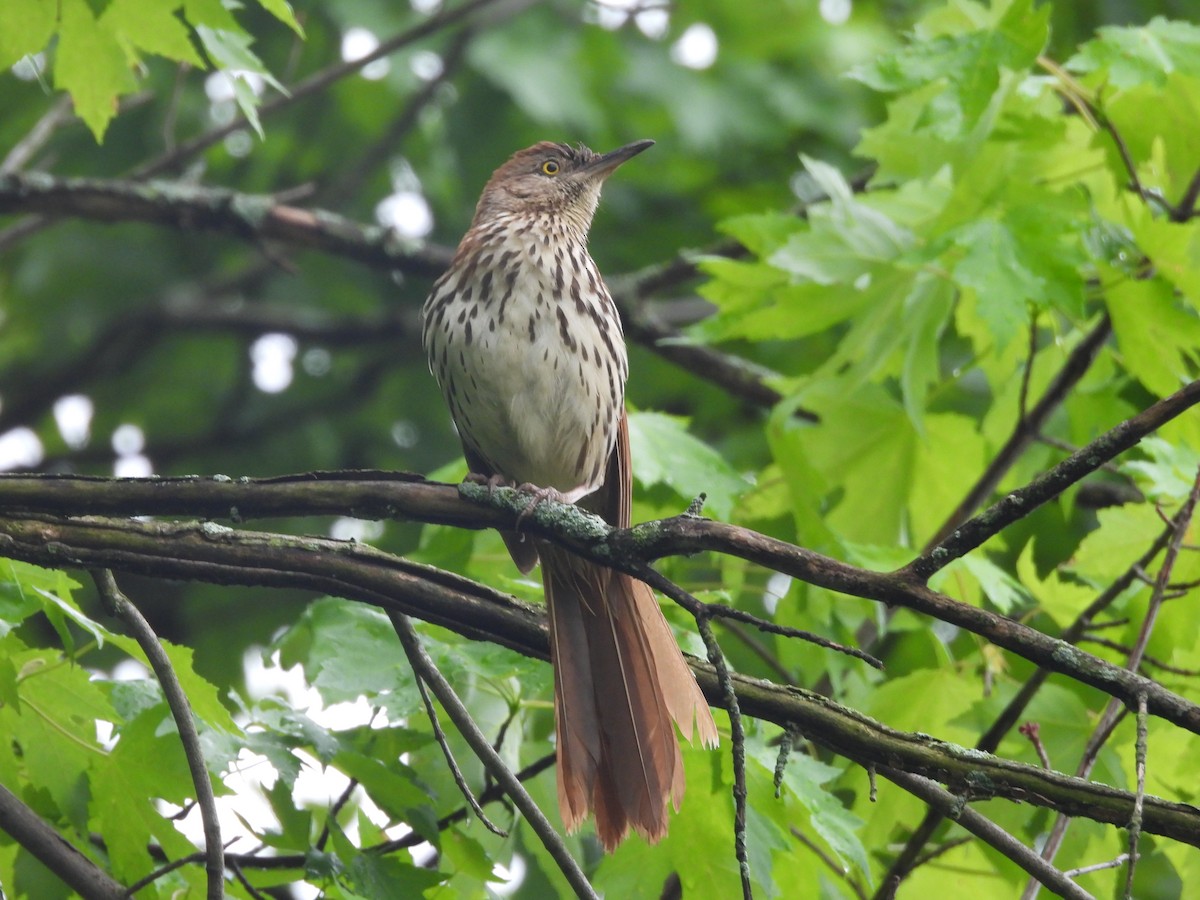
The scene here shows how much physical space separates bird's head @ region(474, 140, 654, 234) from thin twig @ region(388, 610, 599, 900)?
216cm

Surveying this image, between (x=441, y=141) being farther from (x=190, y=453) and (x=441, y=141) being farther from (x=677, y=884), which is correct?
(x=677, y=884)

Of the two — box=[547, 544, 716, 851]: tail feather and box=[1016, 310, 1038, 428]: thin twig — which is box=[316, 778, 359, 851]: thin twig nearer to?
box=[547, 544, 716, 851]: tail feather

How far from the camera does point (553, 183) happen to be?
16.0 ft

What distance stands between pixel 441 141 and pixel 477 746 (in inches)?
219

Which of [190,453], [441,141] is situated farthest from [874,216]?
[190,453]

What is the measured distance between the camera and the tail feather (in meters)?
2.97

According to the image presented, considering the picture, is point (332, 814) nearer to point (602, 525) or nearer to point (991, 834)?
point (602, 525)

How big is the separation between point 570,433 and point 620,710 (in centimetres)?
117

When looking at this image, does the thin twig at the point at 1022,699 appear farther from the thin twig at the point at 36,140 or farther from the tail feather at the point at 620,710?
the thin twig at the point at 36,140

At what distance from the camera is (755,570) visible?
4.15 meters

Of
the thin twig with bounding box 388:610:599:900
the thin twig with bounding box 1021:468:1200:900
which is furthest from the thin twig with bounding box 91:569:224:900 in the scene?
the thin twig with bounding box 1021:468:1200:900

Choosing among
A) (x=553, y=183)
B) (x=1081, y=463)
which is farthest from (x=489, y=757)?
(x=553, y=183)

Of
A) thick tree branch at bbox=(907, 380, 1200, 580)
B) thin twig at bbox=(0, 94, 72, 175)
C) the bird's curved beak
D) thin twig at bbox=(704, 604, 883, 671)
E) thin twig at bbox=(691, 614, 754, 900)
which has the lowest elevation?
thin twig at bbox=(0, 94, 72, 175)

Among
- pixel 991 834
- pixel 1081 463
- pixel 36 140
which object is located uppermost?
pixel 1081 463
